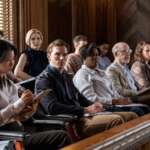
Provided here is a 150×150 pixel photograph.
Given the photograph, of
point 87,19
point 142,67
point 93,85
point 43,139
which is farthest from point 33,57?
point 87,19

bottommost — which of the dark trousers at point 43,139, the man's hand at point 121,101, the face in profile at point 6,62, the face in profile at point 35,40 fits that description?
the dark trousers at point 43,139

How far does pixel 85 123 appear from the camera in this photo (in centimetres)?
352

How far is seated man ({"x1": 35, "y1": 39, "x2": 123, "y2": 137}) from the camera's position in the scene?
346cm

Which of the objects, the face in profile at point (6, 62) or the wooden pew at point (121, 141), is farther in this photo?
the face in profile at point (6, 62)

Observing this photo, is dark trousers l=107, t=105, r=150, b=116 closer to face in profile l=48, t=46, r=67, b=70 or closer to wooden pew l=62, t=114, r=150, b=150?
face in profile l=48, t=46, r=67, b=70

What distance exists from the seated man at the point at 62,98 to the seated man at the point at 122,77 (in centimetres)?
96

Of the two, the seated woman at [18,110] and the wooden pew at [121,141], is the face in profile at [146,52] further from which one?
the wooden pew at [121,141]

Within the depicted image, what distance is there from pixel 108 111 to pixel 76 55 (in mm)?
1341

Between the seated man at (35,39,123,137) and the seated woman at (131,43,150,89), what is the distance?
1708mm

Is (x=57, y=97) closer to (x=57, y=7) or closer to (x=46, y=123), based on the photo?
(x=46, y=123)

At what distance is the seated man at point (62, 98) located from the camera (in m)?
3.46

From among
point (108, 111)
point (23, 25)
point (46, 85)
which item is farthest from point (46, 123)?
point (23, 25)

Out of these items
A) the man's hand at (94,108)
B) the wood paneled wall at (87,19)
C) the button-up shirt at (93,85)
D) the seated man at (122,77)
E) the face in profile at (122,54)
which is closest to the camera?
the man's hand at (94,108)

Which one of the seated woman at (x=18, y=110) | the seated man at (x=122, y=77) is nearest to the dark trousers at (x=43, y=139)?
the seated woman at (x=18, y=110)
